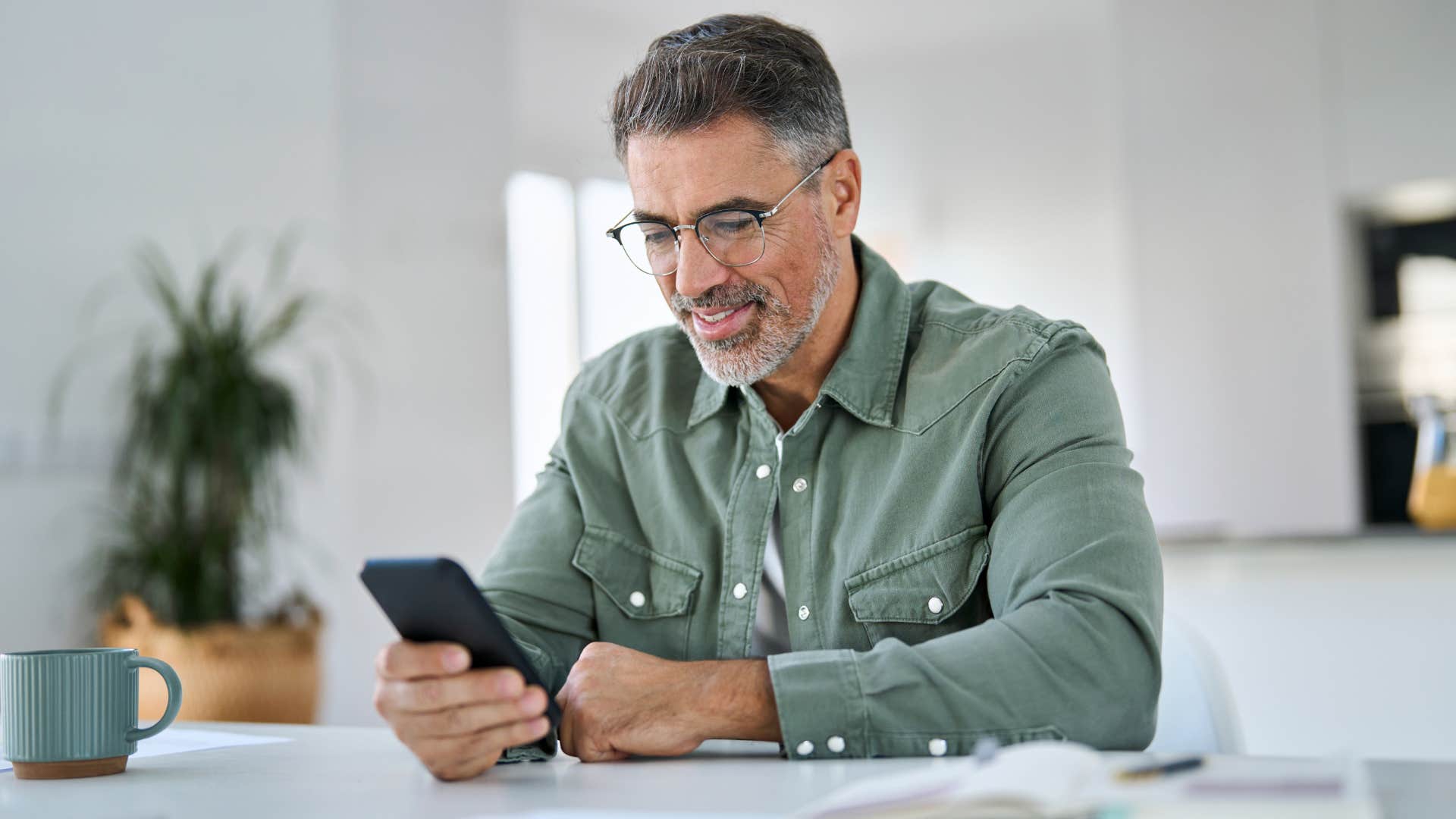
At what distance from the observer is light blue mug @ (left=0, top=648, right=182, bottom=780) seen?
1.05 meters

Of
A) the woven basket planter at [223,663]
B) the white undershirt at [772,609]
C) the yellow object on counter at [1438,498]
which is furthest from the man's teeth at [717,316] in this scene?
the woven basket planter at [223,663]

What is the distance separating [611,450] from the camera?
1573mm

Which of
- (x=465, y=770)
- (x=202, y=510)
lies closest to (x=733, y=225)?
(x=465, y=770)

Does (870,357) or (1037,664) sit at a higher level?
(870,357)

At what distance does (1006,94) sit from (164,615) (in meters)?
5.38

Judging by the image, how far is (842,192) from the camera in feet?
5.09

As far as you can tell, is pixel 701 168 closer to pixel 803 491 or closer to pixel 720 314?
pixel 720 314

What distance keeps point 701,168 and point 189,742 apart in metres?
0.76

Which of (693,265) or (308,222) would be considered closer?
(693,265)

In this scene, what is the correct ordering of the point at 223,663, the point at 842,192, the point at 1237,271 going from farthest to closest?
the point at 1237,271 → the point at 223,663 → the point at 842,192

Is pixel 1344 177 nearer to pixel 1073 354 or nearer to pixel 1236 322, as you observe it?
pixel 1236 322

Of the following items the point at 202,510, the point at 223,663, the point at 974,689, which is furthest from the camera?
the point at 202,510

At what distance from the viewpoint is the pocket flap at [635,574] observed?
4.78 ft

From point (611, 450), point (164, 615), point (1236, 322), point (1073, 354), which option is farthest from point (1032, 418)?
point (1236, 322)
